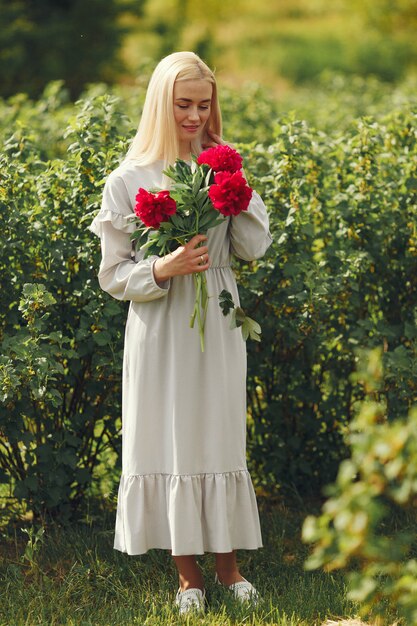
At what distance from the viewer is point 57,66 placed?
16469 mm

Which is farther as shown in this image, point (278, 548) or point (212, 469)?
point (278, 548)

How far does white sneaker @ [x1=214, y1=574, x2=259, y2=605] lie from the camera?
11.4 ft

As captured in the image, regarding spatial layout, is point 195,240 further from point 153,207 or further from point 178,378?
point 178,378

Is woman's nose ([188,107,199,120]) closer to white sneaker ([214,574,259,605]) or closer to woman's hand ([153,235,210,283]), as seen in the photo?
woman's hand ([153,235,210,283])

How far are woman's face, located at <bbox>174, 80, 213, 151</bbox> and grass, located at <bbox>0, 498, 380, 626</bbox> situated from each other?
1.51 meters

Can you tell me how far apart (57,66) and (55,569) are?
13617 mm

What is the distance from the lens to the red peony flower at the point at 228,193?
10.3 ft

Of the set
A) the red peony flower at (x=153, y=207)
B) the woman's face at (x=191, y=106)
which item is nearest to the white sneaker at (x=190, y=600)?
the red peony flower at (x=153, y=207)

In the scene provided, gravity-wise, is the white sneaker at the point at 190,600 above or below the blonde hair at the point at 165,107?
below

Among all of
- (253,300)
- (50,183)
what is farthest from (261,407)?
(50,183)

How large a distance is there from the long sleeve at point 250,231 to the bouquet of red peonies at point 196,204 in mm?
116

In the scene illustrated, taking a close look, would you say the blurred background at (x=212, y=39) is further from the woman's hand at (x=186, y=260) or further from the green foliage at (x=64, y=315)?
the woman's hand at (x=186, y=260)

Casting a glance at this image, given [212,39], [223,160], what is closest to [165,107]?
[223,160]

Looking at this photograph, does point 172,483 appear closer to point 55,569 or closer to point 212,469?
point 212,469
